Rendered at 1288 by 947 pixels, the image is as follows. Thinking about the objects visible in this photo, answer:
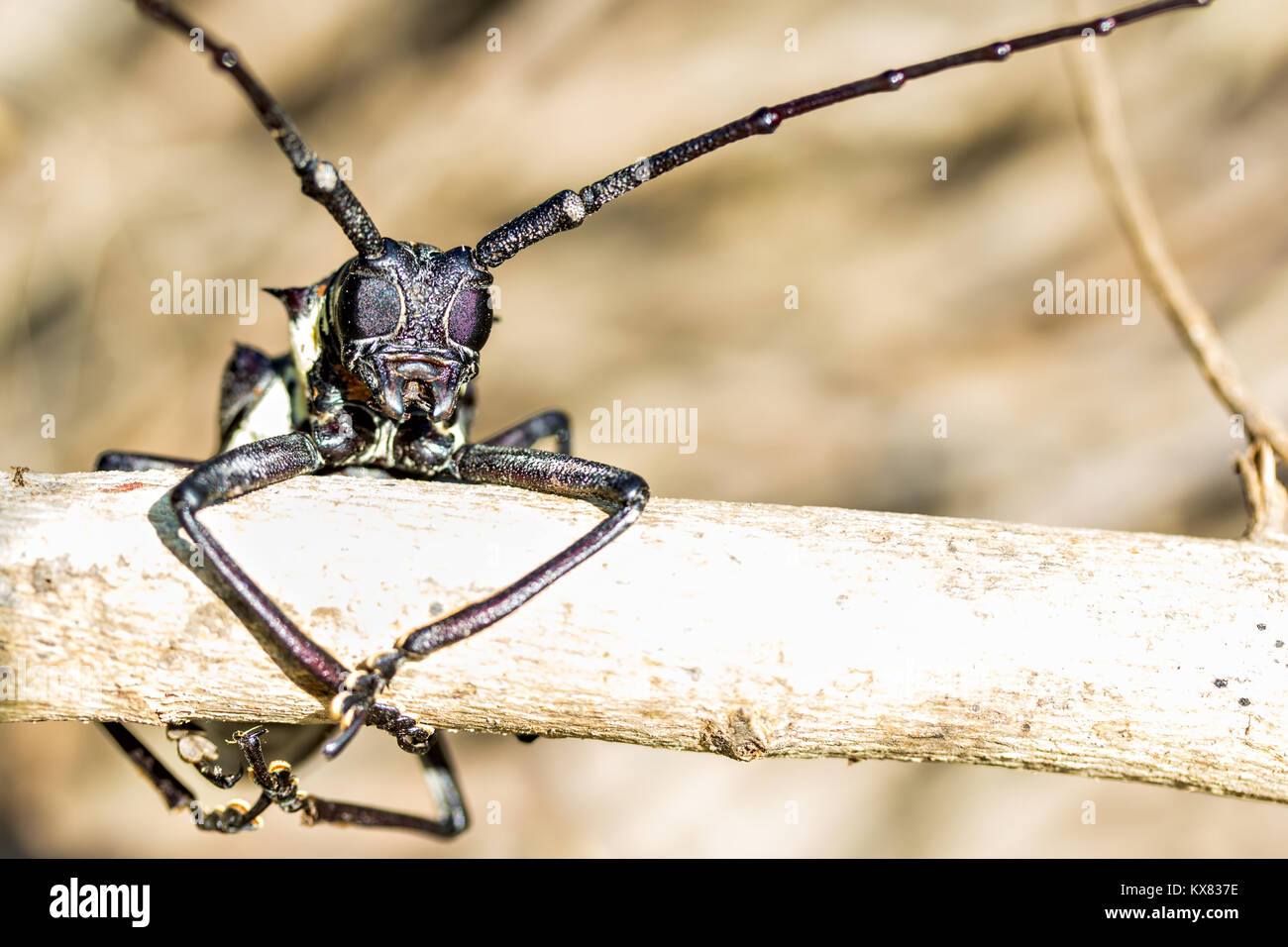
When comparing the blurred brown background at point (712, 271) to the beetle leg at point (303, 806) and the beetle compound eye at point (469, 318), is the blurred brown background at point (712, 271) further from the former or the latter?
the beetle compound eye at point (469, 318)

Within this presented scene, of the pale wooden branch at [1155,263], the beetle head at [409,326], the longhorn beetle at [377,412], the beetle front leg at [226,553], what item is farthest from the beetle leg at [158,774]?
the pale wooden branch at [1155,263]

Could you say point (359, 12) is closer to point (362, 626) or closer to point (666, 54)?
point (666, 54)

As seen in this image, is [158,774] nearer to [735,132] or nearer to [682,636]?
[682,636]

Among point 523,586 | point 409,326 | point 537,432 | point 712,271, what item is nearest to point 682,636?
point 523,586

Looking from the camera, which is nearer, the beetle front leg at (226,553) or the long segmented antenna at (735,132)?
the beetle front leg at (226,553)

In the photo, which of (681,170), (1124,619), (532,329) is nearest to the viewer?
(1124,619)
